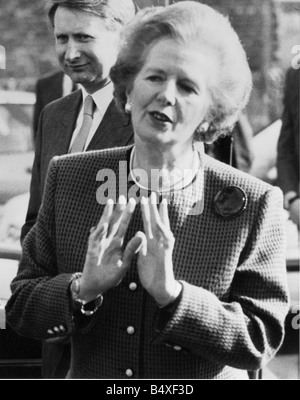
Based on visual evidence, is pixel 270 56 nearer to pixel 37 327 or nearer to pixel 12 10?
pixel 12 10

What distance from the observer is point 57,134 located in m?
2.07

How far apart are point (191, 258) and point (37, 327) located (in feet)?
0.97

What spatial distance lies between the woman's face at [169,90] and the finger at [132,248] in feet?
0.63

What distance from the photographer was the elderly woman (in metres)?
1.36

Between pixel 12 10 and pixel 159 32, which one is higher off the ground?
pixel 12 10

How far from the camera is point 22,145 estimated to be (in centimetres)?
217

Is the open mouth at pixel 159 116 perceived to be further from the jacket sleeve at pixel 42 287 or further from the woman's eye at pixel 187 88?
the jacket sleeve at pixel 42 287

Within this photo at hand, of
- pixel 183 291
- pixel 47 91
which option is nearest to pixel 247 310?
pixel 183 291

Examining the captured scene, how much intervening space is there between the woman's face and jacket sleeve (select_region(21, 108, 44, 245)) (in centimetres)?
70

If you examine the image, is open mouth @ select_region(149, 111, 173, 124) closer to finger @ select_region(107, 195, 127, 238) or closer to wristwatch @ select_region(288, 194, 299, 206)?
finger @ select_region(107, 195, 127, 238)

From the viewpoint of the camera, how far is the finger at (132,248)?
1307mm

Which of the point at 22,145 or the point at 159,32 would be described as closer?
the point at 159,32

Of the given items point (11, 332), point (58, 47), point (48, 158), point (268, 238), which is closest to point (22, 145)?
point (48, 158)
